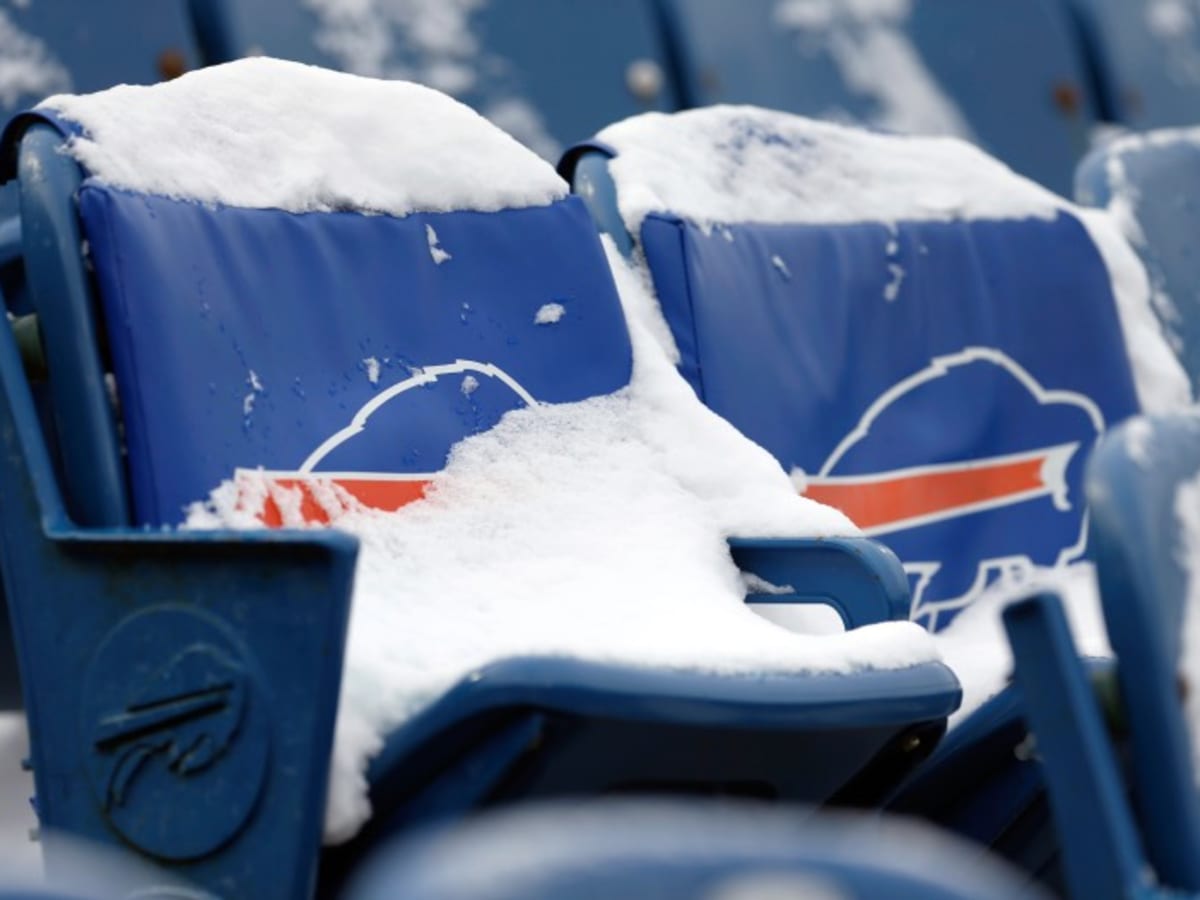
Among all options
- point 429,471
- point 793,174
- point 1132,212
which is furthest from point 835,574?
point 1132,212

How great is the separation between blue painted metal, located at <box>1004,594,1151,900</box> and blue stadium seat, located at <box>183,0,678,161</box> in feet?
4.14

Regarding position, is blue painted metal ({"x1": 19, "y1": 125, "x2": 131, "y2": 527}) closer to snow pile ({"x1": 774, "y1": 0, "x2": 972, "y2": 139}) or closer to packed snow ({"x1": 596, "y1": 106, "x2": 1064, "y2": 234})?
packed snow ({"x1": 596, "y1": 106, "x2": 1064, "y2": 234})

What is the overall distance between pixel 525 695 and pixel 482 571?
280mm

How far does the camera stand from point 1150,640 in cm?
89

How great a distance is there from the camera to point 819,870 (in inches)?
20.3

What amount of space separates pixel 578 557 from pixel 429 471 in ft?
0.36

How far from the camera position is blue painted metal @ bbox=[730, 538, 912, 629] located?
138 cm

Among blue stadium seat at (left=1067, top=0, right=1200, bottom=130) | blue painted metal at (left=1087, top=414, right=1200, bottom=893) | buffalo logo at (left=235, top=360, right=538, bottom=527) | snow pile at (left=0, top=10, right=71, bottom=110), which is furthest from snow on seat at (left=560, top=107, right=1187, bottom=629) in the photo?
blue stadium seat at (left=1067, top=0, right=1200, bottom=130)

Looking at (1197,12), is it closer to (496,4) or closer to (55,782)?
(496,4)

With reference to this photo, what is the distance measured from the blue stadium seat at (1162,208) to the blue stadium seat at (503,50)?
1.58 ft

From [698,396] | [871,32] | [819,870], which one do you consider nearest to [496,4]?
[871,32]

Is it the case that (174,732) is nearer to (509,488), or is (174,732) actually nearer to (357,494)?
(357,494)

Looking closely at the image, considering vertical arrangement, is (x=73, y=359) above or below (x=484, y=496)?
above

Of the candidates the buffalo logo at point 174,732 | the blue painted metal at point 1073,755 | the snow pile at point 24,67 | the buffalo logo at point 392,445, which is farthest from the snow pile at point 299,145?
the blue painted metal at point 1073,755
